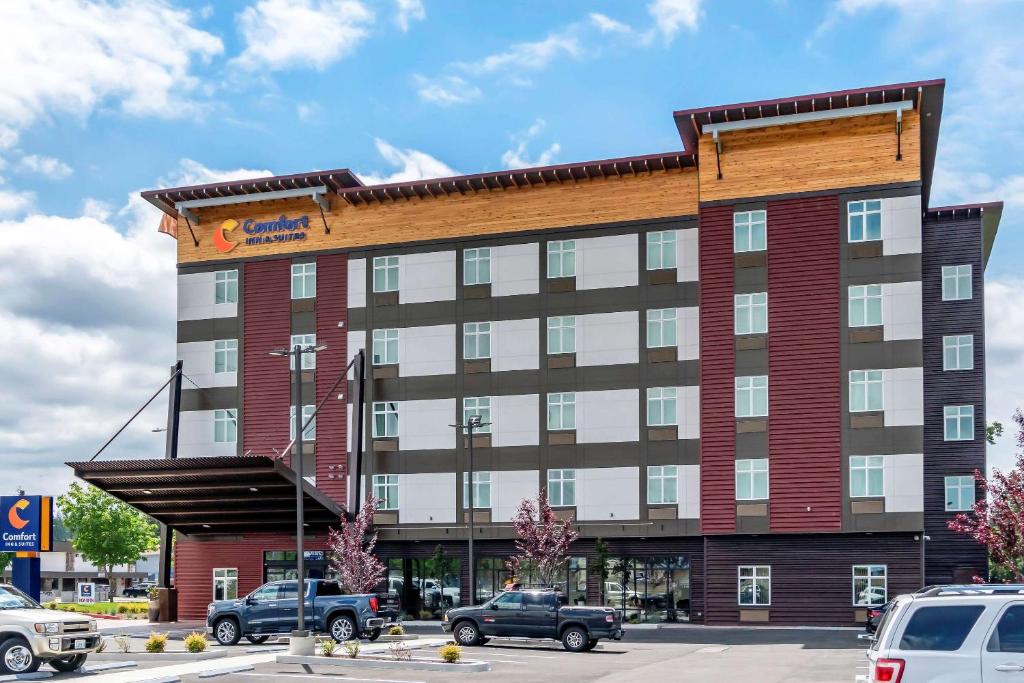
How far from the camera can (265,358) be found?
5981 cm

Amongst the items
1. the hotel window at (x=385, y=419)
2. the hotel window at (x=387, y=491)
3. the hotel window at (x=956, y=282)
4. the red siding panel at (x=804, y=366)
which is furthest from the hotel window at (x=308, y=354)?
the hotel window at (x=956, y=282)

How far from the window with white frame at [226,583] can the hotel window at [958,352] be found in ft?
108

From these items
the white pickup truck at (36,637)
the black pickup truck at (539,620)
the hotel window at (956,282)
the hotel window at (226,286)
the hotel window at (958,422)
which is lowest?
the black pickup truck at (539,620)

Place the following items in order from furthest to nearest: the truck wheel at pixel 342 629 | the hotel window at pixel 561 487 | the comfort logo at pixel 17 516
→ the hotel window at pixel 561 487 < the comfort logo at pixel 17 516 < the truck wheel at pixel 342 629

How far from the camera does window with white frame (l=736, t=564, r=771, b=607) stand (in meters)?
51.3

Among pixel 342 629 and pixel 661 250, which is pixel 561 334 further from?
pixel 342 629

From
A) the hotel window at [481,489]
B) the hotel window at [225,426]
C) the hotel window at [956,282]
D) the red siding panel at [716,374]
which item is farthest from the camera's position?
the hotel window at [225,426]

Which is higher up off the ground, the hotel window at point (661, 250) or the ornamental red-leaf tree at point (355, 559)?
the hotel window at point (661, 250)

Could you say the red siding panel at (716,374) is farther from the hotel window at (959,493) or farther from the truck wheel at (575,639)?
the truck wheel at (575,639)

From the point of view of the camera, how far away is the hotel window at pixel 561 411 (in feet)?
180

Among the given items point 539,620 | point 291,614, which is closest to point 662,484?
point 539,620

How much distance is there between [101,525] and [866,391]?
3082 inches

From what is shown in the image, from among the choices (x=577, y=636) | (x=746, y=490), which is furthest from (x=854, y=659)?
(x=746, y=490)

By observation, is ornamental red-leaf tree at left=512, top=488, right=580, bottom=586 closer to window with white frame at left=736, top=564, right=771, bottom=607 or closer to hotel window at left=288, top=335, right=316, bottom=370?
window with white frame at left=736, top=564, right=771, bottom=607
